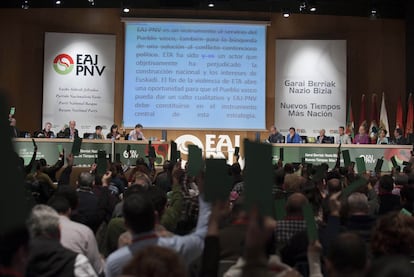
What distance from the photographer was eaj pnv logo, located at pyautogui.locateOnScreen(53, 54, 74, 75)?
1463cm

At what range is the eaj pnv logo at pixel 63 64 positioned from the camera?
1463 centimetres

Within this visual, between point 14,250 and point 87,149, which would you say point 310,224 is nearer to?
point 14,250

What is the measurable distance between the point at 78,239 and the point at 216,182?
4.09 ft

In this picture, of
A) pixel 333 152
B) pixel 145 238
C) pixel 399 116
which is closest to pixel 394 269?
pixel 145 238

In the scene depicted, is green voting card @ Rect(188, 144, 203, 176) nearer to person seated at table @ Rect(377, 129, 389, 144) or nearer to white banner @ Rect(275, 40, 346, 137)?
person seated at table @ Rect(377, 129, 389, 144)

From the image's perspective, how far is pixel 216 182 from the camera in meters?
2.17

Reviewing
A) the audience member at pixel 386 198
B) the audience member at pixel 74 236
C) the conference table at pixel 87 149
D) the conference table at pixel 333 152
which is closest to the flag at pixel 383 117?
the conference table at pixel 333 152

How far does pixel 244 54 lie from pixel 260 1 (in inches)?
61.2

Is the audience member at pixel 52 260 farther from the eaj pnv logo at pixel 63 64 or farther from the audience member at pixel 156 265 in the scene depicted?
the eaj pnv logo at pixel 63 64

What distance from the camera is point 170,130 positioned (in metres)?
14.6

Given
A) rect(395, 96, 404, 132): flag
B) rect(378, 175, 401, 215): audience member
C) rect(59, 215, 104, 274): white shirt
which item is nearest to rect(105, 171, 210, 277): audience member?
rect(59, 215, 104, 274): white shirt

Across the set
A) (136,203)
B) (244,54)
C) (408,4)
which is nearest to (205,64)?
(244,54)

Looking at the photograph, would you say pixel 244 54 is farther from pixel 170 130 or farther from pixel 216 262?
pixel 216 262

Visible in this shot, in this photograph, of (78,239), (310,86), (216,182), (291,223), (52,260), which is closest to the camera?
(216,182)
